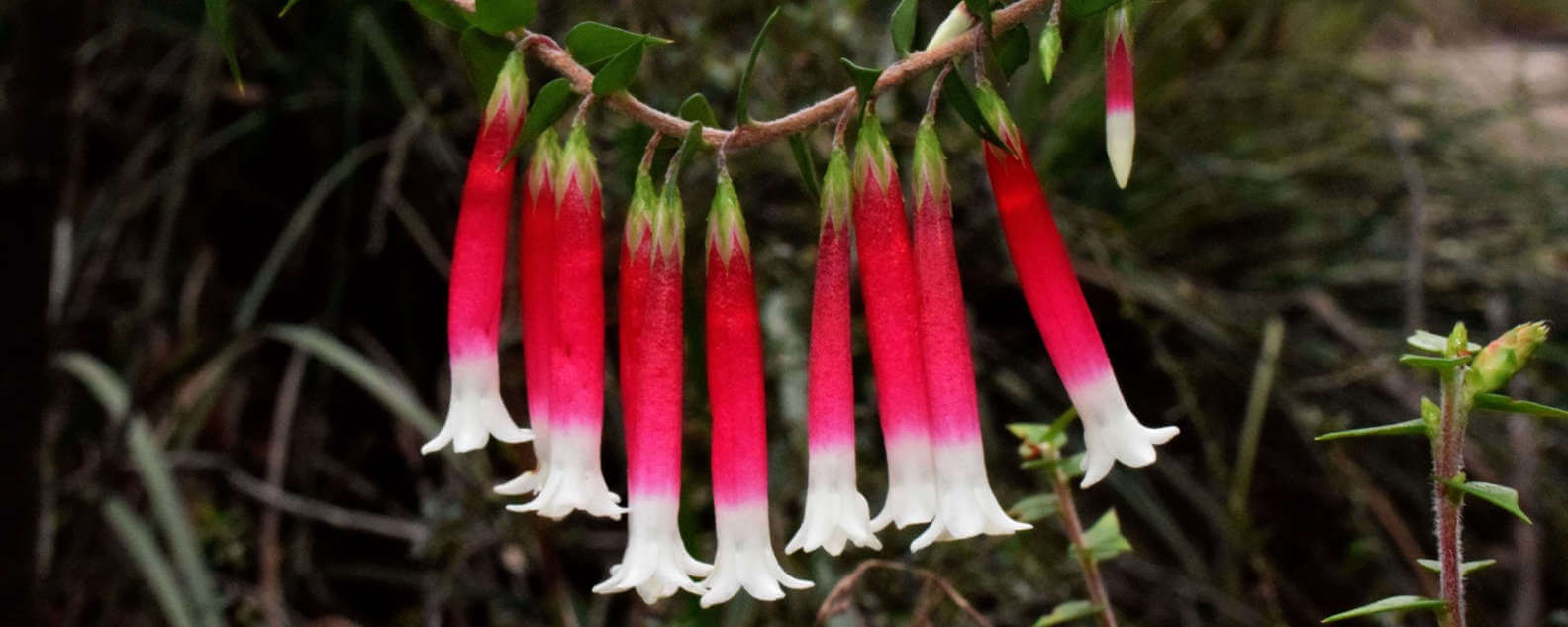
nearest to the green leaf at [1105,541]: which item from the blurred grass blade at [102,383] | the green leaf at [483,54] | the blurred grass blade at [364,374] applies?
the green leaf at [483,54]

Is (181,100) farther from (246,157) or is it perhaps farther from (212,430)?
(212,430)

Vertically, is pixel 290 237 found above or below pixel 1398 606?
above

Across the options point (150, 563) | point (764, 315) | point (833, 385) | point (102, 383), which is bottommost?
point (150, 563)

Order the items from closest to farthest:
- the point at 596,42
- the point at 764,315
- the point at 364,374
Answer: the point at 596,42 → the point at 364,374 → the point at 764,315

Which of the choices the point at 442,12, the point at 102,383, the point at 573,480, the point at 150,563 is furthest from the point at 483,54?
the point at 102,383

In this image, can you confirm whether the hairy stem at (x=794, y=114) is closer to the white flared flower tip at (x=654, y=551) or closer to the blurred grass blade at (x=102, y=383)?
the white flared flower tip at (x=654, y=551)

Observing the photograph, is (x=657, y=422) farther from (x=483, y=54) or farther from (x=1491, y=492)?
(x=1491, y=492)
